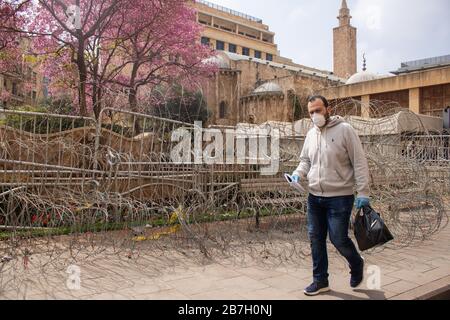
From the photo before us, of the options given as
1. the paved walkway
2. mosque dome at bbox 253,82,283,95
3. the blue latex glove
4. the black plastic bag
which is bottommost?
the paved walkway

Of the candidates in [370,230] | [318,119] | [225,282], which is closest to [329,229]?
[370,230]

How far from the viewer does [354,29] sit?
46.5 m

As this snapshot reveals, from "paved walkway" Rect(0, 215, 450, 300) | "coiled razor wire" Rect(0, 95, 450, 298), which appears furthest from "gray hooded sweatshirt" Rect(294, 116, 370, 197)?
"coiled razor wire" Rect(0, 95, 450, 298)

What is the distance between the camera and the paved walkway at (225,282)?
3363mm

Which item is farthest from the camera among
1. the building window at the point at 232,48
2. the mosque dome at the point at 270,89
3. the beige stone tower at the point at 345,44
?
the building window at the point at 232,48

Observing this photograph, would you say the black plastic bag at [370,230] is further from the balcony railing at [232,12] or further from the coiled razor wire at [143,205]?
the balcony railing at [232,12]

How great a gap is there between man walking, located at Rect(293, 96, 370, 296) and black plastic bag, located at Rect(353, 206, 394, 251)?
8 centimetres

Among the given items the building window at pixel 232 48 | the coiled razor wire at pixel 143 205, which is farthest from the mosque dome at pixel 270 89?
the building window at pixel 232 48

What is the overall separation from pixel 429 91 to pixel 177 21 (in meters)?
18.8

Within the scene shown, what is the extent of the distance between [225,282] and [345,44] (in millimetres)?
46217

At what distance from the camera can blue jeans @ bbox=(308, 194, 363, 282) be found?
3.34 m

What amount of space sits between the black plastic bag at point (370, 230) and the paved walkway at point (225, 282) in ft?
1.56

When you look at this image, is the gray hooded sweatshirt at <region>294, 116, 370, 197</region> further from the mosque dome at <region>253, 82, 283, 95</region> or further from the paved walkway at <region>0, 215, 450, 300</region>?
the mosque dome at <region>253, 82, 283, 95</region>
